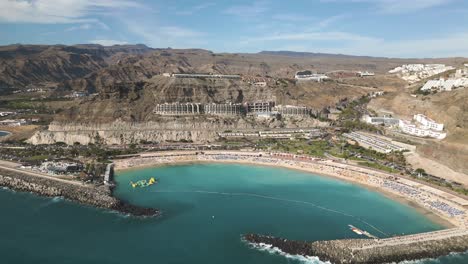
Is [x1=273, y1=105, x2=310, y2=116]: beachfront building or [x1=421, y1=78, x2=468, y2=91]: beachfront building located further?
[x1=273, y1=105, x2=310, y2=116]: beachfront building

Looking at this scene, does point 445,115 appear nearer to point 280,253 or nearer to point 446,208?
point 446,208

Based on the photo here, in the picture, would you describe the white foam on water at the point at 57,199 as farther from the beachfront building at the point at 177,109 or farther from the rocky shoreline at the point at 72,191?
the beachfront building at the point at 177,109

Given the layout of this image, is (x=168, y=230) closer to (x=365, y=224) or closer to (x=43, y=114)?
(x=365, y=224)

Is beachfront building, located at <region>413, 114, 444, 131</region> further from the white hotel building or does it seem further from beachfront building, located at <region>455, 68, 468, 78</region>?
beachfront building, located at <region>455, 68, 468, 78</region>

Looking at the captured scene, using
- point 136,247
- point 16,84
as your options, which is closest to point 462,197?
point 136,247

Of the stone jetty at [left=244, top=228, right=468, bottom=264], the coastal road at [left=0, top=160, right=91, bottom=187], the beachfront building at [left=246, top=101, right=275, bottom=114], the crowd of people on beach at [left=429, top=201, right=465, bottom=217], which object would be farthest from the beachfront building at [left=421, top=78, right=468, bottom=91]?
the coastal road at [left=0, top=160, right=91, bottom=187]
